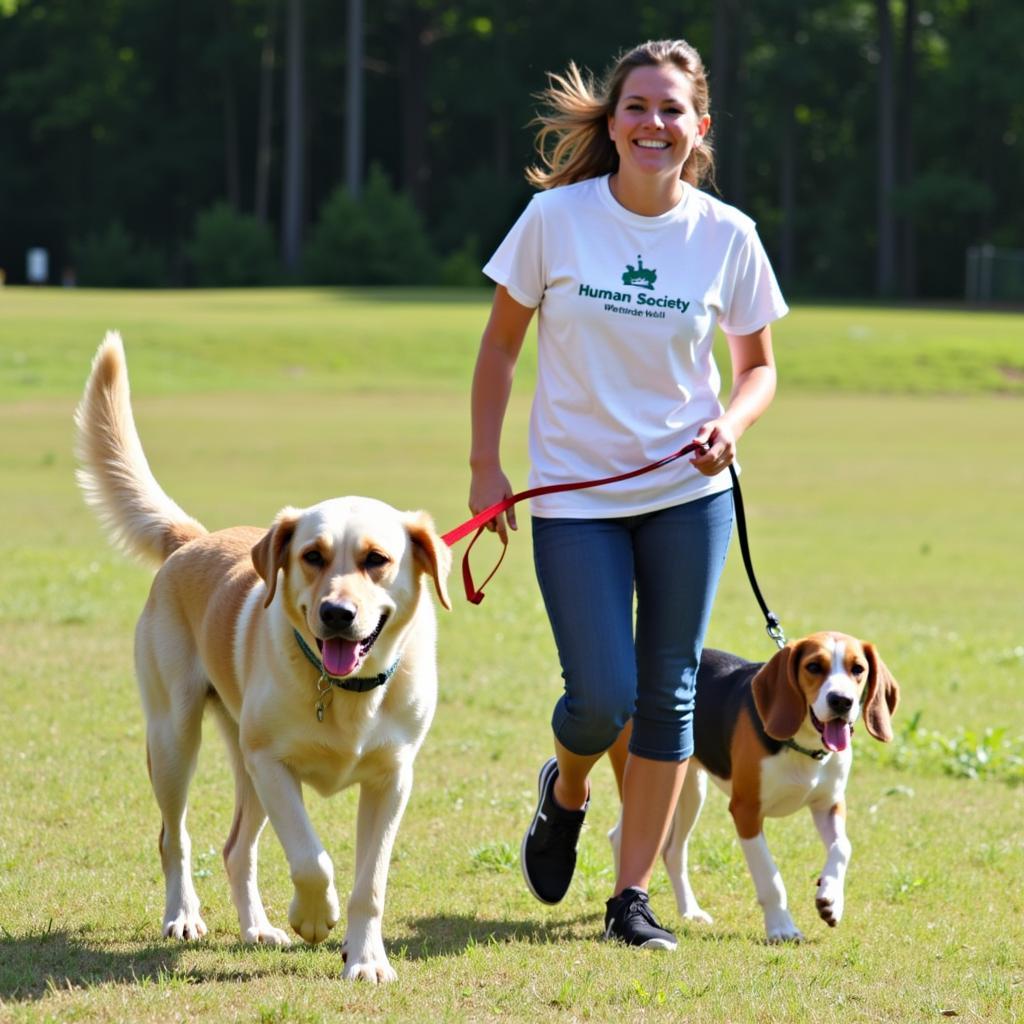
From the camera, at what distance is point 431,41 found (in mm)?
70750

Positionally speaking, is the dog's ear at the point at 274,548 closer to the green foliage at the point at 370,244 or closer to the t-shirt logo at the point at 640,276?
the t-shirt logo at the point at 640,276

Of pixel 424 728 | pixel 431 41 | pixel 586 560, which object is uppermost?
pixel 431 41

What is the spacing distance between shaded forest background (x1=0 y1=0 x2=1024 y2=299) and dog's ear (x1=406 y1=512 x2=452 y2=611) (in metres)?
55.9

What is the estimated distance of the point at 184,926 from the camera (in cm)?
508

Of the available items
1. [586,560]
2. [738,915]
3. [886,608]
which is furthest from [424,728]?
[886,608]

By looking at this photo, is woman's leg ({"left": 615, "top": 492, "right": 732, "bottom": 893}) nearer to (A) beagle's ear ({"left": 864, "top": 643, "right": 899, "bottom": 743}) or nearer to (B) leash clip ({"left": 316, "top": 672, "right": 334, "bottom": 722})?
(A) beagle's ear ({"left": 864, "top": 643, "right": 899, "bottom": 743})

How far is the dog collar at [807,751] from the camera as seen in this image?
5535mm

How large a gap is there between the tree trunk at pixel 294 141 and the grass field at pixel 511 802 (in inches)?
1626

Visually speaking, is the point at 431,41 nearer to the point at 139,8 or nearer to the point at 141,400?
the point at 139,8

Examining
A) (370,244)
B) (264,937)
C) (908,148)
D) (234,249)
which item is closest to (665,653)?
(264,937)

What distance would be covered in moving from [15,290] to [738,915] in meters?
46.2

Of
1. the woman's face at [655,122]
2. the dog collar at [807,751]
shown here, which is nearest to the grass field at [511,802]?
the dog collar at [807,751]

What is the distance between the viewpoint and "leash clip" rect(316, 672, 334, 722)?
464cm

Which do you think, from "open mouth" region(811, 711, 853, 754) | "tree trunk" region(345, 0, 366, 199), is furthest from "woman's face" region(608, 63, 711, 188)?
"tree trunk" region(345, 0, 366, 199)
